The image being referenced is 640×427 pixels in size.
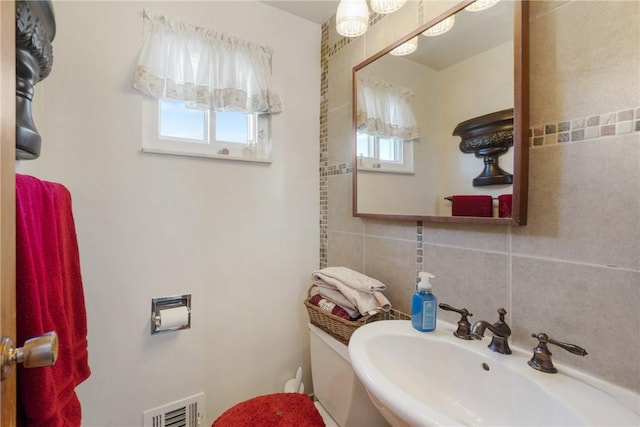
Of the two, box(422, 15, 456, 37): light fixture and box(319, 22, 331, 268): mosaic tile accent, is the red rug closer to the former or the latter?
box(319, 22, 331, 268): mosaic tile accent

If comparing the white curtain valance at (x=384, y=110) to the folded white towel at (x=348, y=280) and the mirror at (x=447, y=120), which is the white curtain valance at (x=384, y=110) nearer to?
the mirror at (x=447, y=120)

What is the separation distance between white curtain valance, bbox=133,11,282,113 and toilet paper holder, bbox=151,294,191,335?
87cm

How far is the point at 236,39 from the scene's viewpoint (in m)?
1.40

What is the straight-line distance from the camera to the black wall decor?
1.80 ft

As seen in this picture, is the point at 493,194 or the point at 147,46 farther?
the point at 147,46

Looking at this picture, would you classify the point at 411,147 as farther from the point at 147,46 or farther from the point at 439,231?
the point at 147,46

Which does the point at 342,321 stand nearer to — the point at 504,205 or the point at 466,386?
the point at 466,386

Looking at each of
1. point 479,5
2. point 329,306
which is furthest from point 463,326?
point 479,5

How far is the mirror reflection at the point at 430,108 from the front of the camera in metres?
0.88

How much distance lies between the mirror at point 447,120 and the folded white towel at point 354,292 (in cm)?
30

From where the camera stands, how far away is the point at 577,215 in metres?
0.72

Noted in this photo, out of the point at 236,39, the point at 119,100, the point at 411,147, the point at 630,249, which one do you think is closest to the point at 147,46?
the point at 119,100

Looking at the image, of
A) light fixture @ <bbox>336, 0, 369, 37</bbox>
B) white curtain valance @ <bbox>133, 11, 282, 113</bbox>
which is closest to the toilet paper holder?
white curtain valance @ <bbox>133, 11, 282, 113</bbox>

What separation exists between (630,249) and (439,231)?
0.48 m
